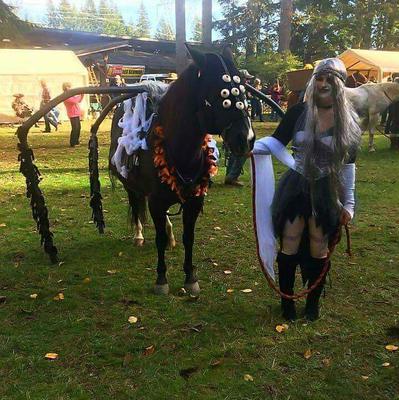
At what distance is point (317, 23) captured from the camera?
106 feet

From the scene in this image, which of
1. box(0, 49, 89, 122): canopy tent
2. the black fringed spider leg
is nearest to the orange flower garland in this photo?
the black fringed spider leg

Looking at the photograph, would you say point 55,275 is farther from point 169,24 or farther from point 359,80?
point 169,24

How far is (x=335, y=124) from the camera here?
3361mm

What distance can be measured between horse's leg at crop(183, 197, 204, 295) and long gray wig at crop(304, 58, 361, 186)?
1235 mm

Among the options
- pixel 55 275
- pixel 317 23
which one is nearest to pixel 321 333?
pixel 55 275

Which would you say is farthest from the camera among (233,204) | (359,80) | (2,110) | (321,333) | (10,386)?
(2,110)

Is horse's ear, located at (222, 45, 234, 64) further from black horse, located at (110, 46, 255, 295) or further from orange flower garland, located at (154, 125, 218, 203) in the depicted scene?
orange flower garland, located at (154, 125, 218, 203)

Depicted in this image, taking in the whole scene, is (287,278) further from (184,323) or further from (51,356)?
(51,356)

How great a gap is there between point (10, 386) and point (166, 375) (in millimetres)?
992

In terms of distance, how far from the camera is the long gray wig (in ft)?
11.0

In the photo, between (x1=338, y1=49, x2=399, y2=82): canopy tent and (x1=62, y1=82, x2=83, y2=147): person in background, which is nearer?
(x1=62, y1=82, x2=83, y2=147): person in background

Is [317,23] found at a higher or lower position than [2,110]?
higher

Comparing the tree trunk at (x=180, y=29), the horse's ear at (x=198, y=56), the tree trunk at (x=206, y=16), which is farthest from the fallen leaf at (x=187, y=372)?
the tree trunk at (x=206, y=16)

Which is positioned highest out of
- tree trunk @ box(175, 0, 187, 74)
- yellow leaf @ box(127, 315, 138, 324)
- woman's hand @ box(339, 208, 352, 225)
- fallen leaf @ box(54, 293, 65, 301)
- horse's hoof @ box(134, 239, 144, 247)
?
A: tree trunk @ box(175, 0, 187, 74)
